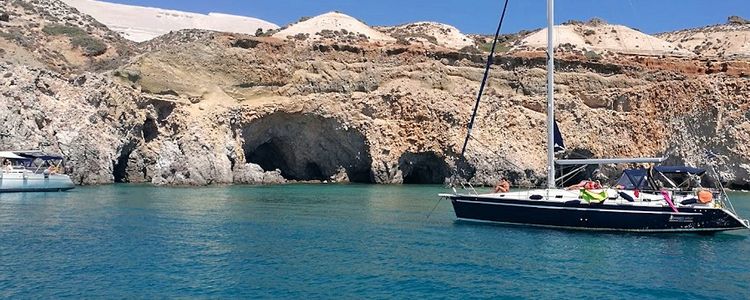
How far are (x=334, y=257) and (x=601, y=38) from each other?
81.4 m

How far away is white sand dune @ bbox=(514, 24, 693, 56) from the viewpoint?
84.6 meters

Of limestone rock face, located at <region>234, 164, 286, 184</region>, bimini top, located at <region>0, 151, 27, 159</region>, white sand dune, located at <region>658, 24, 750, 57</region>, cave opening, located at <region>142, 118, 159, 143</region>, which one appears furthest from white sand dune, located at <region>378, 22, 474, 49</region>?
bimini top, located at <region>0, 151, 27, 159</region>

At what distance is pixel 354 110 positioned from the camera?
48.4 metres

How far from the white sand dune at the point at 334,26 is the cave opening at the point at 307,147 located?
2678cm

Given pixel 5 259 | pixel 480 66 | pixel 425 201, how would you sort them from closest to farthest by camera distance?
pixel 5 259
pixel 425 201
pixel 480 66

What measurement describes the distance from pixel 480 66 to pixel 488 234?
3374cm

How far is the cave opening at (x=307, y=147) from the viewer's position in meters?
48.4

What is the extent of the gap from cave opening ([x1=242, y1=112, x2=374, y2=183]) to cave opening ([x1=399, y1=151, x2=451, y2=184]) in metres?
2.80

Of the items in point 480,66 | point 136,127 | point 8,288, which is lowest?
point 8,288

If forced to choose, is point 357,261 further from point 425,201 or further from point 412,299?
point 425,201

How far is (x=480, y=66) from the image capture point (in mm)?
53062

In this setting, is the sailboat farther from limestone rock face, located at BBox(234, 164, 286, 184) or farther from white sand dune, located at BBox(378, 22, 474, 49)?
white sand dune, located at BBox(378, 22, 474, 49)

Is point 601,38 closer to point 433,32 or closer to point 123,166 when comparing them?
point 433,32

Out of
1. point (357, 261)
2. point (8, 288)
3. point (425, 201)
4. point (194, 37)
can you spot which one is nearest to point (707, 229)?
point (357, 261)
